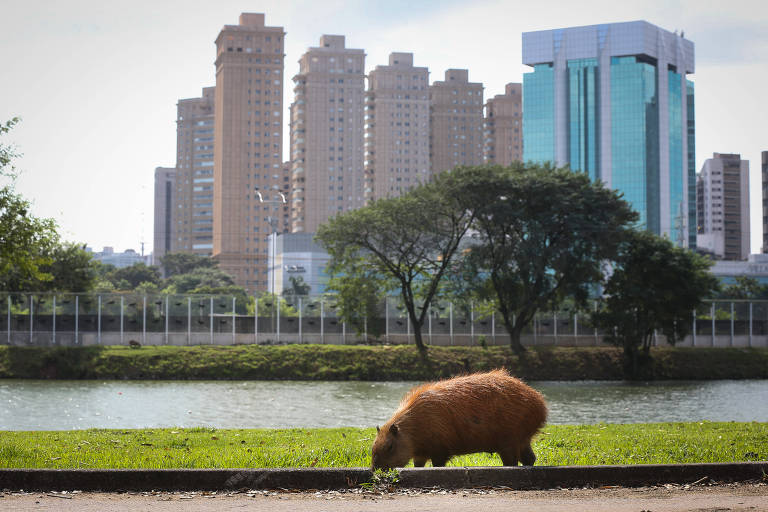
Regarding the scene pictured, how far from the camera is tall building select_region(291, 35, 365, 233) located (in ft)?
590

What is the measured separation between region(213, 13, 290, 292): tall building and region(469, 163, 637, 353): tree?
123m

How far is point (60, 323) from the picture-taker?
55.7 m

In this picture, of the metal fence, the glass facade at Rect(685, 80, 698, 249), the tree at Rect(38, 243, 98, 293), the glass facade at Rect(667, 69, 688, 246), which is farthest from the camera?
the glass facade at Rect(685, 80, 698, 249)

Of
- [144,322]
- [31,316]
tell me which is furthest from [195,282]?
[31,316]

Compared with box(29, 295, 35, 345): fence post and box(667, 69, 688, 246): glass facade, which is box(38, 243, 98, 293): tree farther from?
box(667, 69, 688, 246): glass facade

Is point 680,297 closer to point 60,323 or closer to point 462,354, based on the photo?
point 462,354

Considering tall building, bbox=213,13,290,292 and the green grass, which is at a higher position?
tall building, bbox=213,13,290,292

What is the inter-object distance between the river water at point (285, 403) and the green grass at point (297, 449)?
9165mm

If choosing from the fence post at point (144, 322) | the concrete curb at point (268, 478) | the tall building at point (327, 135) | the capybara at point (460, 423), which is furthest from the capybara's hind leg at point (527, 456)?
the tall building at point (327, 135)

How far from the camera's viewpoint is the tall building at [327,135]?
7082 inches

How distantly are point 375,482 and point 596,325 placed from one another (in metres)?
47.8

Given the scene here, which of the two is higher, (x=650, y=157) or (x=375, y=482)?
(x=650, y=157)

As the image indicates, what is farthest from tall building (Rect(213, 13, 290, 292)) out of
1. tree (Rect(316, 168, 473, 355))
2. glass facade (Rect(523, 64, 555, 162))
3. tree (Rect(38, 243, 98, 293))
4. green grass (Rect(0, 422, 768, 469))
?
green grass (Rect(0, 422, 768, 469))

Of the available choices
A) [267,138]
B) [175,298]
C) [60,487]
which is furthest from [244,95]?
[60,487]
